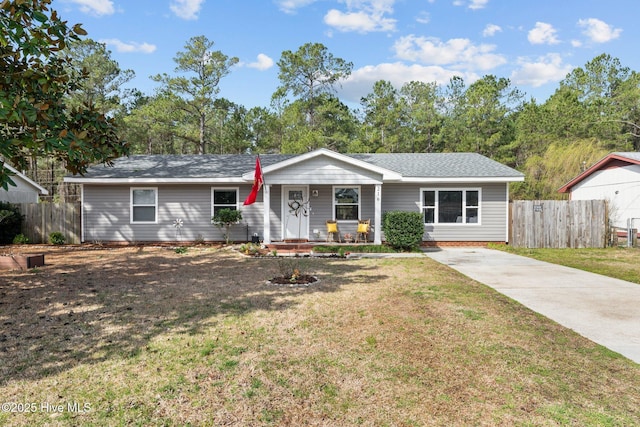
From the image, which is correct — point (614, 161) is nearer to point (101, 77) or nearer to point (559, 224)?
point (559, 224)

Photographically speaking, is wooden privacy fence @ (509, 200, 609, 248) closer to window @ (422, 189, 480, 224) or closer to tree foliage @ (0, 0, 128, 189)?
window @ (422, 189, 480, 224)

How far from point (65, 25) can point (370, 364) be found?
680cm

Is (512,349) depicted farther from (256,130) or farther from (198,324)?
(256,130)

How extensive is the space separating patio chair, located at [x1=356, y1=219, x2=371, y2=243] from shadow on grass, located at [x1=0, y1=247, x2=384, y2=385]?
105 inches

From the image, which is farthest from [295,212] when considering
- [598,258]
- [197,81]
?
[197,81]

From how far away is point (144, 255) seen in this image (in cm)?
1134

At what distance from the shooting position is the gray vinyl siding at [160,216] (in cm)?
1389

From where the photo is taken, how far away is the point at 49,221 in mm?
14352

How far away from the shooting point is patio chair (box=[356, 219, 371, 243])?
1279 cm

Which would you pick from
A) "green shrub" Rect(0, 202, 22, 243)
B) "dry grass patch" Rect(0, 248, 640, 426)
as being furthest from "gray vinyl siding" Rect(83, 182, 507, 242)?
"dry grass patch" Rect(0, 248, 640, 426)

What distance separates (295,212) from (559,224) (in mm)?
9418

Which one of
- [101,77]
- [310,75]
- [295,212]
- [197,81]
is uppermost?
[310,75]

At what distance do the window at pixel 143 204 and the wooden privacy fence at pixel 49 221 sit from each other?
2448mm

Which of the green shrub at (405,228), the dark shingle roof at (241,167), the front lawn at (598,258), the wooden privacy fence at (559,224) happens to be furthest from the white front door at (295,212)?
the wooden privacy fence at (559,224)
